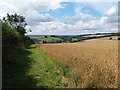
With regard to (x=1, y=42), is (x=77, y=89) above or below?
below

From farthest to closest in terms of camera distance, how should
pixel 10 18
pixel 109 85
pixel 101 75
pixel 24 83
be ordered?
1. pixel 10 18
2. pixel 24 83
3. pixel 101 75
4. pixel 109 85

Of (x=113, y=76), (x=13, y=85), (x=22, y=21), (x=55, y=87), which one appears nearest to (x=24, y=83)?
(x=13, y=85)

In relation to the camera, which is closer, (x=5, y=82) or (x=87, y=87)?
(x=87, y=87)

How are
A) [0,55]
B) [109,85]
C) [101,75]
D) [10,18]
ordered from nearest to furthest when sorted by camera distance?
[109,85], [101,75], [0,55], [10,18]

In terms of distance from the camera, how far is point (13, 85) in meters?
5.55

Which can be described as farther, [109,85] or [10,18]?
[10,18]

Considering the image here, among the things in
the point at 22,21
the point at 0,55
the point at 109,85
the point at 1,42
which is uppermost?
the point at 22,21

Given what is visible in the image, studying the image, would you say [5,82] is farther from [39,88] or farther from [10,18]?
[10,18]

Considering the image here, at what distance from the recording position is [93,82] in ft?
16.5

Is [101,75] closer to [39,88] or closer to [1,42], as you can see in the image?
[39,88]

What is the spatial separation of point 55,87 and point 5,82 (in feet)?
8.92

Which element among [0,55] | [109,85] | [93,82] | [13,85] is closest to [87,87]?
[93,82]

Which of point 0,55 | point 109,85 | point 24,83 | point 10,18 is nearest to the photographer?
point 109,85

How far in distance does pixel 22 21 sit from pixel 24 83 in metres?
37.9
